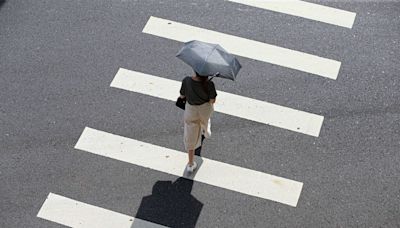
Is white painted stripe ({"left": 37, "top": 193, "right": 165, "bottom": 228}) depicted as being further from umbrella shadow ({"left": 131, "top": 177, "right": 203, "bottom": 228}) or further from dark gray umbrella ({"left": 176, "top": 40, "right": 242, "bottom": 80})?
dark gray umbrella ({"left": 176, "top": 40, "right": 242, "bottom": 80})

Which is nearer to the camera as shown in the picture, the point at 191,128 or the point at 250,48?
the point at 191,128

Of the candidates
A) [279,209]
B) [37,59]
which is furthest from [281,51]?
[37,59]

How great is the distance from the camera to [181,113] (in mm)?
9820

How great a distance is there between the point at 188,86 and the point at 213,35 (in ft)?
9.33

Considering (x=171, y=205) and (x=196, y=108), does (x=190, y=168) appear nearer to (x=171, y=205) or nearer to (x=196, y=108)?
(x=171, y=205)

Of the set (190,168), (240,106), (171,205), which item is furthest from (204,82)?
(240,106)

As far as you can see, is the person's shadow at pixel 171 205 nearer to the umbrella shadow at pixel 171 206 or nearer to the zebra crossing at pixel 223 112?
the umbrella shadow at pixel 171 206

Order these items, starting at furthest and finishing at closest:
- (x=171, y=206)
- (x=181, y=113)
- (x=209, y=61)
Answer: (x=181, y=113) < (x=171, y=206) < (x=209, y=61)

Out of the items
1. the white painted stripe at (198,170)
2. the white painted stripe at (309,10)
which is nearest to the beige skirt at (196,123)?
the white painted stripe at (198,170)

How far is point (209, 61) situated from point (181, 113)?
6.55 ft

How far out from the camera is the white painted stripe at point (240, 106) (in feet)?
31.8

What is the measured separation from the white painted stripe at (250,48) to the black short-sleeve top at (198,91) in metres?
2.49

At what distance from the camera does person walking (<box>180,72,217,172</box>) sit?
8203 mm

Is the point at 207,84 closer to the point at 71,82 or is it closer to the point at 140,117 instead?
the point at 140,117
